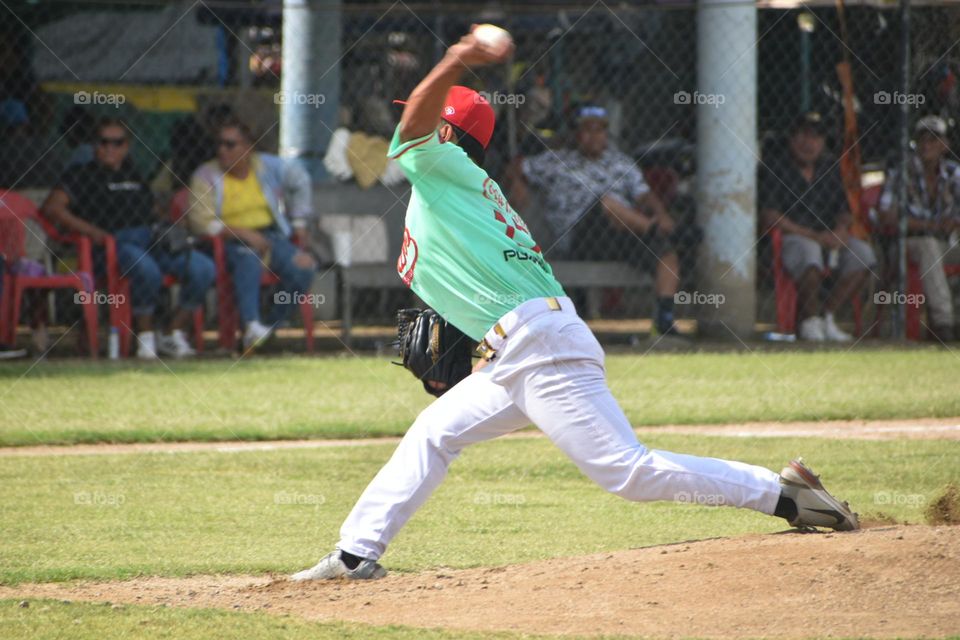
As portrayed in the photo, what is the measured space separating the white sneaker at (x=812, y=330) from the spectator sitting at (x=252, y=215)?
4.72m

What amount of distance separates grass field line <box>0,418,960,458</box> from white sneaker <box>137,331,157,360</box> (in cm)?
328

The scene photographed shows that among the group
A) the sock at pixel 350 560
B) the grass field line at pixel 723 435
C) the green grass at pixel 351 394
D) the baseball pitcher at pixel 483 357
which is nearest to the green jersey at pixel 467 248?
the baseball pitcher at pixel 483 357

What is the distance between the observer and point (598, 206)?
42.8 feet

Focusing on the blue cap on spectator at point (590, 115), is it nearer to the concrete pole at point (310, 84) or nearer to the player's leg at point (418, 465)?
the concrete pole at point (310, 84)

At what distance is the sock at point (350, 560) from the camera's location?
511 cm

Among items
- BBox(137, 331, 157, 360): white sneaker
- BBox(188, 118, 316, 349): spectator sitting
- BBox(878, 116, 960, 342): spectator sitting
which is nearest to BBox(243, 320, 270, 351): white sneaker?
BBox(188, 118, 316, 349): spectator sitting

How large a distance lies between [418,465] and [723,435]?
4.46 m

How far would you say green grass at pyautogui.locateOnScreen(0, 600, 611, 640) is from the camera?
4.41 meters

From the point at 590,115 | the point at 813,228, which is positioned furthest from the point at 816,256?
the point at 590,115

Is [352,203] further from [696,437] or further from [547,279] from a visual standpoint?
[547,279]

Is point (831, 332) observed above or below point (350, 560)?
above

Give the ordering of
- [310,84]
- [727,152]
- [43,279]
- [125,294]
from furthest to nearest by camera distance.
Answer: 1. [310,84]
2. [727,152]
3. [125,294]
4. [43,279]

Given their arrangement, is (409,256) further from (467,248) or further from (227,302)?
(227,302)

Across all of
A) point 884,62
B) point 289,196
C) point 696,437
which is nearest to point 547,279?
point 696,437
